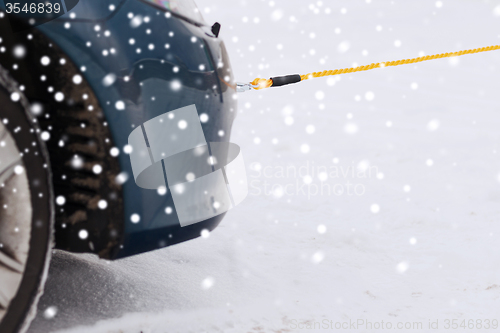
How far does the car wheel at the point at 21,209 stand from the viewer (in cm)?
132

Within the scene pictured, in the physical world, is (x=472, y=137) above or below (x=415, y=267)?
below

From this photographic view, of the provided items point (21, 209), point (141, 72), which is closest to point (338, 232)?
point (141, 72)

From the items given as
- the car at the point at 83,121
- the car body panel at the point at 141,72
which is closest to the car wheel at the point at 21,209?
the car at the point at 83,121

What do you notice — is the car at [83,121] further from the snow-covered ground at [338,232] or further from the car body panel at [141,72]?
the snow-covered ground at [338,232]

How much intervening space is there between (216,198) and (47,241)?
0.62 m

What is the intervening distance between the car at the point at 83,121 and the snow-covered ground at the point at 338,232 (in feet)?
1.46

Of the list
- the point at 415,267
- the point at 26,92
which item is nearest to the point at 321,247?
the point at 415,267

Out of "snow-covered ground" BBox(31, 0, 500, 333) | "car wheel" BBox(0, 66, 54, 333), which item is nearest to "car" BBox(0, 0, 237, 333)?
"car wheel" BBox(0, 66, 54, 333)

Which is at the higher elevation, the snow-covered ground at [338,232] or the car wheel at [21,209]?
the car wheel at [21,209]

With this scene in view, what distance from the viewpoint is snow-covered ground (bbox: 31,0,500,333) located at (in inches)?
74.7

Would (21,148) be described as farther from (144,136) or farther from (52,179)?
(144,136)

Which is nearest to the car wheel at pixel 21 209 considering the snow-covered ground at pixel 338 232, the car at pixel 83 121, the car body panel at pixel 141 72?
the car at pixel 83 121

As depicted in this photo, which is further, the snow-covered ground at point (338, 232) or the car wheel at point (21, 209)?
the snow-covered ground at point (338, 232)

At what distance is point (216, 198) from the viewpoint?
174cm
